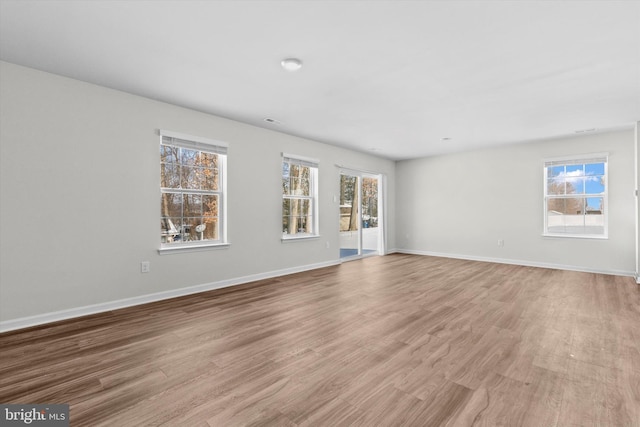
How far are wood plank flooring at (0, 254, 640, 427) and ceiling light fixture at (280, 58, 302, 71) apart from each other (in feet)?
8.22

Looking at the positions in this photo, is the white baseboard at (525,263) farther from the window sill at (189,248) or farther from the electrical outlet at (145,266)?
the electrical outlet at (145,266)

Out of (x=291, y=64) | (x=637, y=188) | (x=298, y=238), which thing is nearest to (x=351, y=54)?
(x=291, y=64)

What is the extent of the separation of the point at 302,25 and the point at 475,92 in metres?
2.31

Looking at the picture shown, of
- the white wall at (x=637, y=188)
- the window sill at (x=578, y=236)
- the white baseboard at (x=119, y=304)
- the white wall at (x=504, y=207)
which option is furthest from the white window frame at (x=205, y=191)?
the white wall at (x=637, y=188)

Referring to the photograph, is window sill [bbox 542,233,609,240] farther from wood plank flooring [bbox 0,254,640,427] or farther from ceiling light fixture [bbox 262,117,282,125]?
ceiling light fixture [bbox 262,117,282,125]

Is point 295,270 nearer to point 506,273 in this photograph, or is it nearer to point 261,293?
point 261,293

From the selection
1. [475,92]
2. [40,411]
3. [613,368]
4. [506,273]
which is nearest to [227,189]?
[40,411]

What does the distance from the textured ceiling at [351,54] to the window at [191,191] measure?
0.55 meters

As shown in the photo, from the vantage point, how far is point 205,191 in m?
4.22

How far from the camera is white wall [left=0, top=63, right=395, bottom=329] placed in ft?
9.20

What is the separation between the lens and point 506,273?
Answer: 5262 mm

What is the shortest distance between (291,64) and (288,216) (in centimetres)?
305

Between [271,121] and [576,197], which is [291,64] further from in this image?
[576,197]

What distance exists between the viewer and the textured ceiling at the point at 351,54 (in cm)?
206
